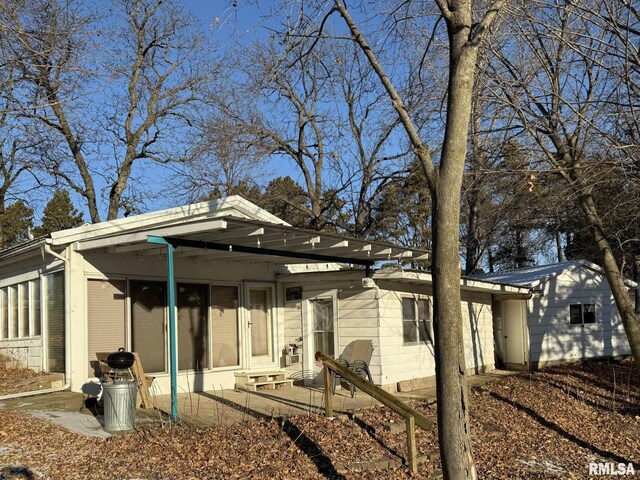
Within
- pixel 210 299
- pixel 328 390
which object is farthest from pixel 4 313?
pixel 328 390

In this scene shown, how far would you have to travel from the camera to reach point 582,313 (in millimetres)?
19266

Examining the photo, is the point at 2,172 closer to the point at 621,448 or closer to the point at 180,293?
the point at 180,293

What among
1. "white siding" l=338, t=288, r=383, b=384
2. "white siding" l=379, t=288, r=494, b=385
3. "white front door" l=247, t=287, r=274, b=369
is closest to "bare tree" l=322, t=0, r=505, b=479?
"white siding" l=338, t=288, r=383, b=384

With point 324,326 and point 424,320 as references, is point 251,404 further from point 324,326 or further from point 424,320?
point 424,320

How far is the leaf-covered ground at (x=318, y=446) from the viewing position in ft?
23.7

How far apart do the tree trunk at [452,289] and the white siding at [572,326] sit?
13090 mm

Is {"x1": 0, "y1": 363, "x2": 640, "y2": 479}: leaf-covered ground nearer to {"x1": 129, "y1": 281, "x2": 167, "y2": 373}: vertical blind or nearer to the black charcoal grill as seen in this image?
the black charcoal grill

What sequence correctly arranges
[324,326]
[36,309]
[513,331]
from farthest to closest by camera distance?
[513,331] < [324,326] < [36,309]

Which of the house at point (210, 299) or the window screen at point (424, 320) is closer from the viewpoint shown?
the house at point (210, 299)

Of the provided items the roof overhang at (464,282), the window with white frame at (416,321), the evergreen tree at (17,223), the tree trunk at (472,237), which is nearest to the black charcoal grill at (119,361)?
the roof overhang at (464,282)

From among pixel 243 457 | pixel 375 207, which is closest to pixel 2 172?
pixel 375 207

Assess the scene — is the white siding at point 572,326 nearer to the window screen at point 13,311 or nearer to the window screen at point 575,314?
the window screen at point 575,314

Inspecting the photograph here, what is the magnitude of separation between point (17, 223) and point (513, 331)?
2615 centimetres

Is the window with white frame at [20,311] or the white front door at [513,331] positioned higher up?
the window with white frame at [20,311]
